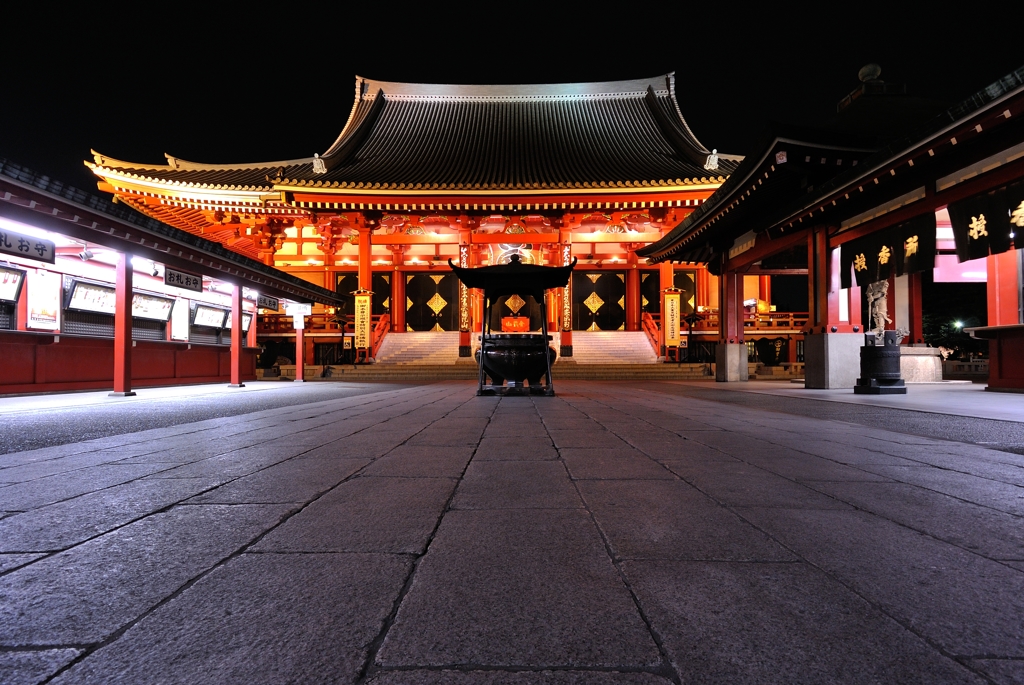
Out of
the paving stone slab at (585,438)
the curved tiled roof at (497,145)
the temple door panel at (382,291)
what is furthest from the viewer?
the temple door panel at (382,291)

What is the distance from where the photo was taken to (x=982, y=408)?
629 cm

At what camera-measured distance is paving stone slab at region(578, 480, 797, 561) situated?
1.58 meters

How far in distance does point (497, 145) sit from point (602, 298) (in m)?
7.06

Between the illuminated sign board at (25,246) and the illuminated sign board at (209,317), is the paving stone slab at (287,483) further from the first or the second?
the illuminated sign board at (209,317)

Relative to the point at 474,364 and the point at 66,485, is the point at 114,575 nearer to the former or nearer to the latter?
the point at 66,485

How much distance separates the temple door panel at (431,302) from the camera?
21.2 metres

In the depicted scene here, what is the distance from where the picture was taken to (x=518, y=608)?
1.20 meters

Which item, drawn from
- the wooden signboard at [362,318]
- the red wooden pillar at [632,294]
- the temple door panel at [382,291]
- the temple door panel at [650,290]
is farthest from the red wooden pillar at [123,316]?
the temple door panel at [650,290]

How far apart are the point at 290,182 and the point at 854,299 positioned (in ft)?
48.6

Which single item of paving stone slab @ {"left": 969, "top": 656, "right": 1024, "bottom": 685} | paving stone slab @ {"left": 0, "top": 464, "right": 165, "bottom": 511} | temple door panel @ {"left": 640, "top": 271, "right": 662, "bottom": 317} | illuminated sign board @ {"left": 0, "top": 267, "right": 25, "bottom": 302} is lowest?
paving stone slab @ {"left": 0, "top": 464, "right": 165, "bottom": 511}

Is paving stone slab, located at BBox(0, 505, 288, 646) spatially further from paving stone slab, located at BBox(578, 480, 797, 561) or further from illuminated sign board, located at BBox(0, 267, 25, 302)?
illuminated sign board, located at BBox(0, 267, 25, 302)

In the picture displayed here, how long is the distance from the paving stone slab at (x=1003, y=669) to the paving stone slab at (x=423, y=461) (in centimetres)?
203

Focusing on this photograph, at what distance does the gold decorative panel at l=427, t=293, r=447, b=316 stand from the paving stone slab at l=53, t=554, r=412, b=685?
20.0m

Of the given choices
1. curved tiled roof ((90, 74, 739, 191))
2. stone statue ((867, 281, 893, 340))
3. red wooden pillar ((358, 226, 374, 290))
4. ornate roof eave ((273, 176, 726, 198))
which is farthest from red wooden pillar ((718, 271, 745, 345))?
red wooden pillar ((358, 226, 374, 290))
